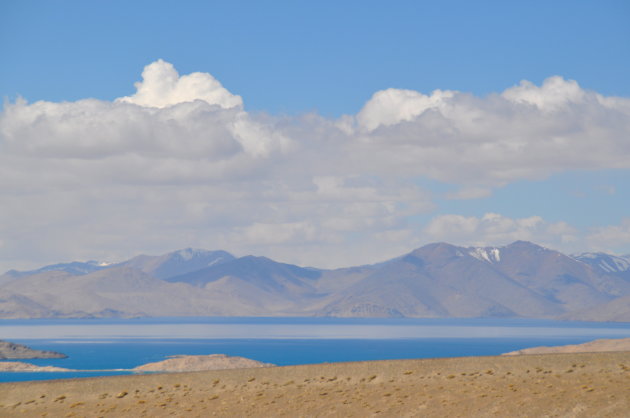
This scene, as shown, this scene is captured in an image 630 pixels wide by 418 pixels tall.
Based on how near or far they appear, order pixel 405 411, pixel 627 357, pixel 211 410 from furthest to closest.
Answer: pixel 627 357, pixel 211 410, pixel 405 411

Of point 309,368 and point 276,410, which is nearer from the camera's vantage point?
point 276,410

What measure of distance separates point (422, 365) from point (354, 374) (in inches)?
189

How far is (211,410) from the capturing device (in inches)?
2318

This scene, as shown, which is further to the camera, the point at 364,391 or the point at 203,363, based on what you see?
the point at 203,363

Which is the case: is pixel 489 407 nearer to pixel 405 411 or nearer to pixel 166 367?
pixel 405 411

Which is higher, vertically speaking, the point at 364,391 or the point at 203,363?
the point at 203,363

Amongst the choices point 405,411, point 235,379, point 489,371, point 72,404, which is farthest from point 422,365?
point 72,404

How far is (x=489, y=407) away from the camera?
5334cm

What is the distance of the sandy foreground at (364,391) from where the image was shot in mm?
54219

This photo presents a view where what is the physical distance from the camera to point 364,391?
59.7 metres

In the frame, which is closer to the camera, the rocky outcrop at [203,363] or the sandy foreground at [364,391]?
the sandy foreground at [364,391]

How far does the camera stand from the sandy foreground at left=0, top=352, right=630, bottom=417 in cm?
5422

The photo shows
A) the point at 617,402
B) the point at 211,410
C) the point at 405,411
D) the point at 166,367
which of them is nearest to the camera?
the point at 617,402

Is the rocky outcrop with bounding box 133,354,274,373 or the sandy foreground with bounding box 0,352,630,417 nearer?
the sandy foreground with bounding box 0,352,630,417
